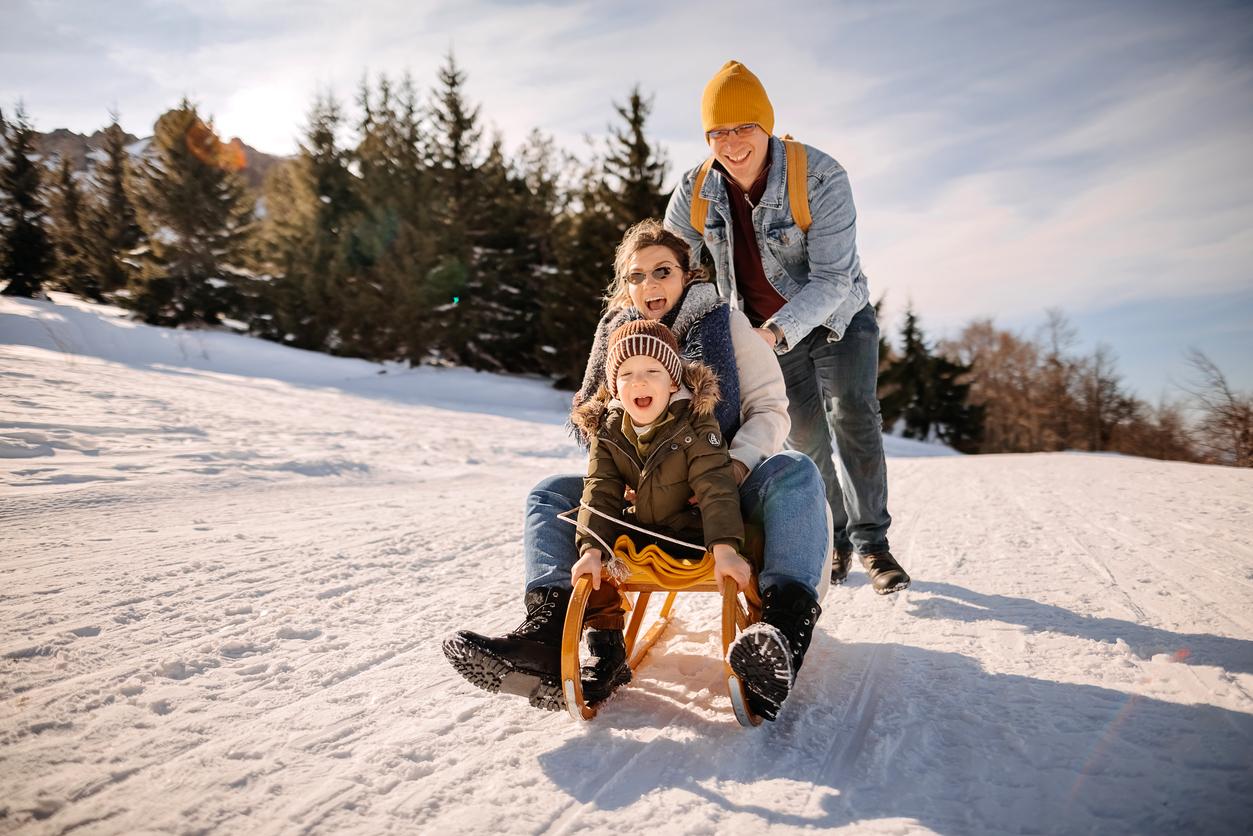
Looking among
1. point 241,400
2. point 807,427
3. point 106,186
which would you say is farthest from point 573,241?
point 106,186

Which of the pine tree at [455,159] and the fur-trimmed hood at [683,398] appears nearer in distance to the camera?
the fur-trimmed hood at [683,398]

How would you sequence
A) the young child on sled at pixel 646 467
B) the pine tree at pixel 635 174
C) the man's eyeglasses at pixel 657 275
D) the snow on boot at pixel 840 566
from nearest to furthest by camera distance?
the young child on sled at pixel 646 467, the man's eyeglasses at pixel 657 275, the snow on boot at pixel 840 566, the pine tree at pixel 635 174

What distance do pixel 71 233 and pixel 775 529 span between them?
3466 centimetres

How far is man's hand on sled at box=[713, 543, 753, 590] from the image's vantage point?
171 cm

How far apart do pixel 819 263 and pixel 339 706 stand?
236cm

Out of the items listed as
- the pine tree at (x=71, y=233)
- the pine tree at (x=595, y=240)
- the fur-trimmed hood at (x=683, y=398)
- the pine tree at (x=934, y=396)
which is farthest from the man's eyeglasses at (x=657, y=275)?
the pine tree at (x=934, y=396)

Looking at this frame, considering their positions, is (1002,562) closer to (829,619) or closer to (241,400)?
(829,619)

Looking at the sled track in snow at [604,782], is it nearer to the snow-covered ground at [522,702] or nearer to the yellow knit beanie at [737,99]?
the snow-covered ground at [522,702]

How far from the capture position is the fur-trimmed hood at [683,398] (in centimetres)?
201

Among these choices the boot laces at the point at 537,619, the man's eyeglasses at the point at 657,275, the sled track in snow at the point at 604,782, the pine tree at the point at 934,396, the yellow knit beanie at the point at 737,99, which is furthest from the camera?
the pine tree at the point at 934,396

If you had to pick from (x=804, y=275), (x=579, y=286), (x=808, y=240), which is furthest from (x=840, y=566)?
(x=579, y=286)

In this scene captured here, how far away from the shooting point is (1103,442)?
83.6 feet

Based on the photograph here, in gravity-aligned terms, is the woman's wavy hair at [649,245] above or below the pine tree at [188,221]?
below

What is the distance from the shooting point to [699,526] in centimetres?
200
